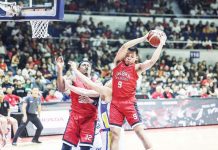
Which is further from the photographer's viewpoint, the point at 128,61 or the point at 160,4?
the point at 160,4

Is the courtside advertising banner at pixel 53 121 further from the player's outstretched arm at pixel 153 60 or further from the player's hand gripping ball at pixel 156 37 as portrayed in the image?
the player's hand gripping ball at pixel 156 37

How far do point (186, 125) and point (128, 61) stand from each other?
417 inches

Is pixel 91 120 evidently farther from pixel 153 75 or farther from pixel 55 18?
pixel 153 75

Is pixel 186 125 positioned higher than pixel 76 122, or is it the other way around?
pixel 76 122

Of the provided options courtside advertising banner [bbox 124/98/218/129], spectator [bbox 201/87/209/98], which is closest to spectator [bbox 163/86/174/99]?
courtside advertising banner [bbox 124/98/218/129]

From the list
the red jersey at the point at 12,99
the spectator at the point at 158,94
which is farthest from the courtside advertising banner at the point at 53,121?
the spectator at the point at 158,94

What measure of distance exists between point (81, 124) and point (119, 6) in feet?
60.0

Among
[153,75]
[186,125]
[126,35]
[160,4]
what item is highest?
[160,4]

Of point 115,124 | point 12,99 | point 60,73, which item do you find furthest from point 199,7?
point 60,73

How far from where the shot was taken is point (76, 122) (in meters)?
7.19

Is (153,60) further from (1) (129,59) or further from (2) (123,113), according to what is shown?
(2) (123,113)

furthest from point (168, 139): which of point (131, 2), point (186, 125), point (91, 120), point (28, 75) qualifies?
point (131, 2)

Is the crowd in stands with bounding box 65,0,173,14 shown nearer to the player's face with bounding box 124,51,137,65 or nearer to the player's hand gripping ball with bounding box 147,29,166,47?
the player's face with bounding box 124,51,137,65

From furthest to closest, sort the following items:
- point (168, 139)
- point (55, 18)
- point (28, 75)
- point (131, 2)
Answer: point (131, 2)
point (28, 75)
point (168, 139)
point (55, 18)
